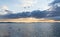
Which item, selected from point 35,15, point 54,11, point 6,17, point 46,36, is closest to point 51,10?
point 54,11

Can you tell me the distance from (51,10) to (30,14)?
46.4 inches

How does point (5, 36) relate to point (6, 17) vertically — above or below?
below

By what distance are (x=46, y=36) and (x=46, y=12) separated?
60.4 inches

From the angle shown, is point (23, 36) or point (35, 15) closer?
point (23, 36)

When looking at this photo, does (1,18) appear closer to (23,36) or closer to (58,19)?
(23,36)

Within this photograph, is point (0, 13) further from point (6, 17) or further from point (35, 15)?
point (35, 15)

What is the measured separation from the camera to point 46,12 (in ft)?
31.9

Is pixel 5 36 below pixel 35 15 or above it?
below

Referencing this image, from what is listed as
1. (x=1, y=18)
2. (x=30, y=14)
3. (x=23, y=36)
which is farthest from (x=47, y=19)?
(x=1, y=18)

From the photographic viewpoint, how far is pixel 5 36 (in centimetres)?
889

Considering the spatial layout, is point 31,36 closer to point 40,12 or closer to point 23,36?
point 23,36

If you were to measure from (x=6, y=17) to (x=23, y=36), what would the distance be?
1.33 m

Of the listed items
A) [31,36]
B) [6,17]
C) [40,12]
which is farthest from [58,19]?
[6,17]

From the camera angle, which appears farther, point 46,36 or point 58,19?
point 58,19
